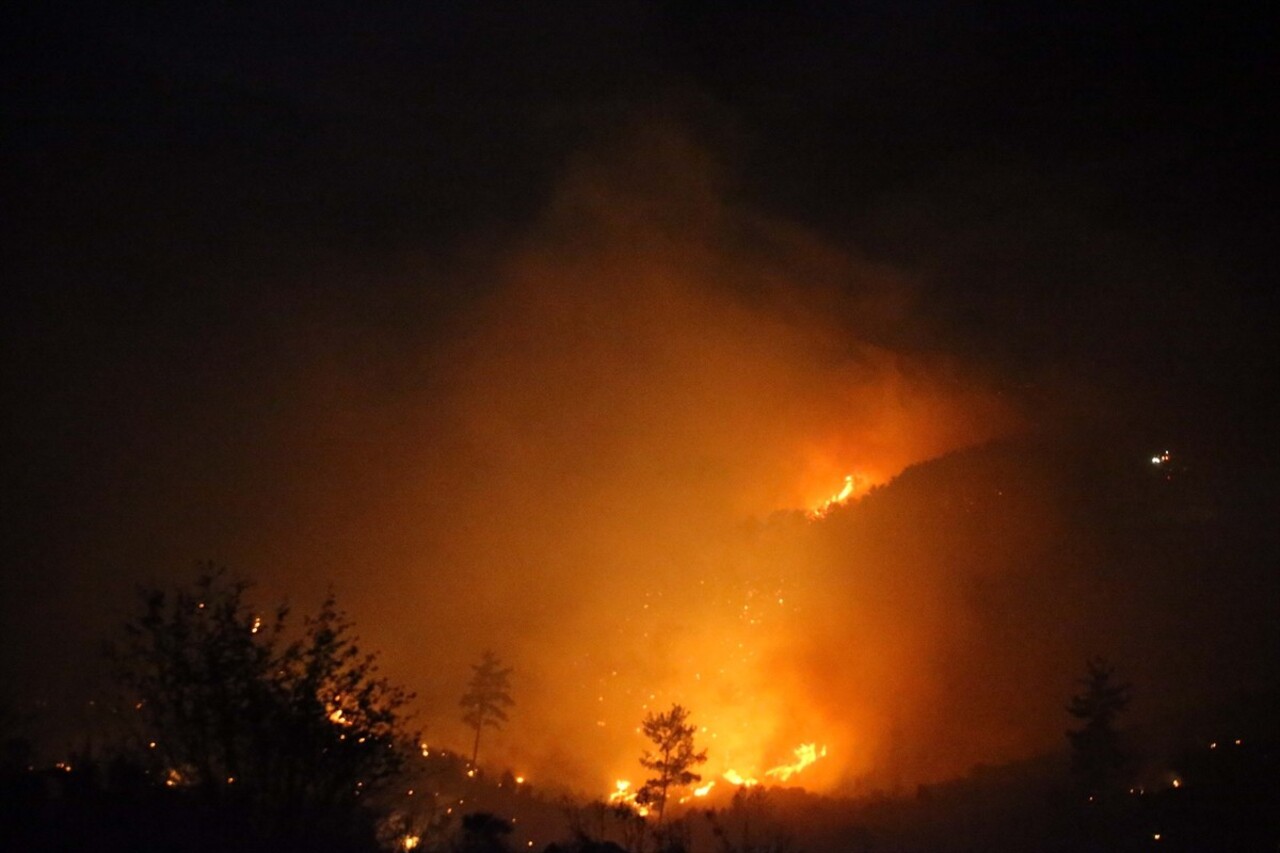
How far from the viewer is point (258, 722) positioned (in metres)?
14.5

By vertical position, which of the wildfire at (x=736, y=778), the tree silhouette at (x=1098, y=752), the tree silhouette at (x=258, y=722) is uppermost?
the wildfire at (x=736, y=778)

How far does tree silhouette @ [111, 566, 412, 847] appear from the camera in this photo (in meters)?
14.5

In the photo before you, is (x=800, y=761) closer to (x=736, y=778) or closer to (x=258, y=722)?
(x=736, y=778)

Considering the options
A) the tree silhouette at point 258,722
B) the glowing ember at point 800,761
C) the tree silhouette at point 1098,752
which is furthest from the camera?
the glowing ember at point 800,761

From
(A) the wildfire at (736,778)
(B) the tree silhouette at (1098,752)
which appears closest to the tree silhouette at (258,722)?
(B) the tree silhouette at (1098,752)

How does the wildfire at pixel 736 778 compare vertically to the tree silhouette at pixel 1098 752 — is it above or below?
above

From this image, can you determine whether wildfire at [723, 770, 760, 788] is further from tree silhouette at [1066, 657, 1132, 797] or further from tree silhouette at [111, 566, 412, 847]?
tree silhouette at [111, 566, 412, 847]

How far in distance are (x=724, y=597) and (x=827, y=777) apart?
44.7 meters

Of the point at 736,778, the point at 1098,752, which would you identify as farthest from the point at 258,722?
the point at 736,778

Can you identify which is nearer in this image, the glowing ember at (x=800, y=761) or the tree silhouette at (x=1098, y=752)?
the tree silhouette at (x=1098, y=752)

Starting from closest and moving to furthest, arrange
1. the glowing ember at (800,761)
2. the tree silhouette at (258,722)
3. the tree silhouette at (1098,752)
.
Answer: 1. the tree silhouette at (258,722)
2. the tree silhouette at (1098,752)
3. the glowing ember at (800,761)

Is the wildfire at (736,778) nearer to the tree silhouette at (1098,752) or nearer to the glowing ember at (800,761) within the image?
the glowing ember at (800,761)

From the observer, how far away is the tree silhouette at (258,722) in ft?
47.7

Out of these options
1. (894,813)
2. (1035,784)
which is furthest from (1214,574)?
(894,813)
